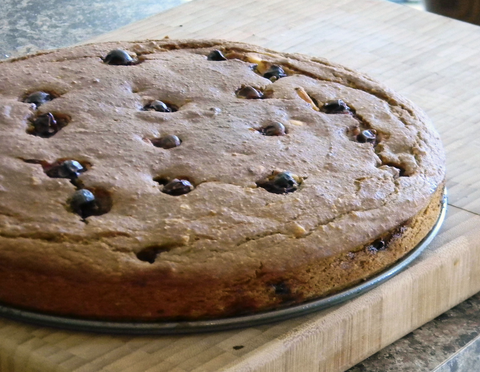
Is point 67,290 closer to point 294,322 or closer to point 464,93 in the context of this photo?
point 294,322

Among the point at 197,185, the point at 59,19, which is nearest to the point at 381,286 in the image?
the point at 197,185

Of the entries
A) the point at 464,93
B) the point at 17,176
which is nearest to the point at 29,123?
the point at 17,176

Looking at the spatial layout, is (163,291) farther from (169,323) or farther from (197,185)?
(197,185)

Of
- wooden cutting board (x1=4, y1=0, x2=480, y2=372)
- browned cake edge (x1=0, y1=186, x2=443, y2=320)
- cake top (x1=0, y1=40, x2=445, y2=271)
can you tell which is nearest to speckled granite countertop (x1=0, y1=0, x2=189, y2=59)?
wooden cutting board (x1=4, y1=0, x2=480, y2=372)

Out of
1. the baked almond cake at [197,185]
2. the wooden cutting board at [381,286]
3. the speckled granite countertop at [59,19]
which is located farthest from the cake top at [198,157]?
the speckled granite countertop at [59,19]

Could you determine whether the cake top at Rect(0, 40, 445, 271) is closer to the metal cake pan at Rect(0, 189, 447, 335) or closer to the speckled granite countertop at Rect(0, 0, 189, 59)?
the metal cake pan at Rect(0, 189, 447, 335)

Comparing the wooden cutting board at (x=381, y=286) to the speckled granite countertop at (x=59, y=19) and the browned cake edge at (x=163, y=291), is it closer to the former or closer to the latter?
the browned cake edge at (x=163, y=291)
